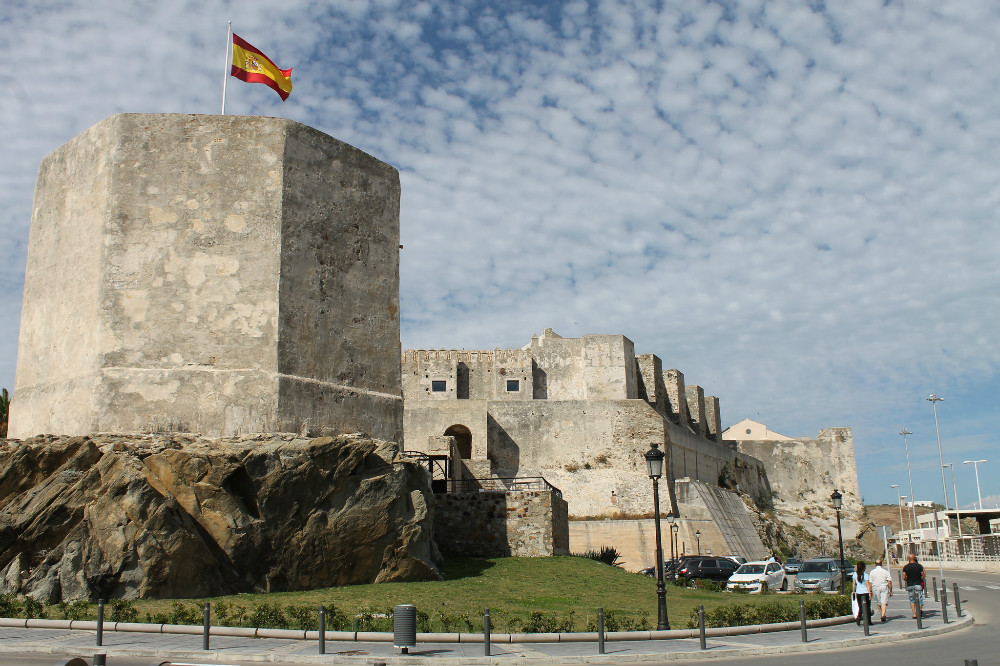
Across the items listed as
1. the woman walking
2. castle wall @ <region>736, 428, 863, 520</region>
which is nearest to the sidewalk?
the woman walking

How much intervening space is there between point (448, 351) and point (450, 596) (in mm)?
28025

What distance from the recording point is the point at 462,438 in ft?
123

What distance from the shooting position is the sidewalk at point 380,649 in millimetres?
9484

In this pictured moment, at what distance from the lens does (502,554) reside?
22.5 m

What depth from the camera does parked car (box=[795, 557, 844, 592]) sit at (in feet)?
70.9

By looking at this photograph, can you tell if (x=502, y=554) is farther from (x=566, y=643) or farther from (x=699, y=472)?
(x=699, y=472)

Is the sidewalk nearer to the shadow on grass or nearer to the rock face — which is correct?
the rock face

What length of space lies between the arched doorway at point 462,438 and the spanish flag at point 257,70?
1946 centimetres

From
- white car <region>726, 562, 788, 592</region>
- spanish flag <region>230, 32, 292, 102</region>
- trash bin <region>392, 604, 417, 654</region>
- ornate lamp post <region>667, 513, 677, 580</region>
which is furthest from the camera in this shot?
ornate lamp post <region>667, 513, 677, 580</region>

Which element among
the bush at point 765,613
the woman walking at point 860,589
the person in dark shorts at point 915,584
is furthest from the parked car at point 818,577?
the woman walking at point 860,589

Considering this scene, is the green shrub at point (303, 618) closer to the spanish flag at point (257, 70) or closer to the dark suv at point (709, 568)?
the spanish flag at point (257, 70)

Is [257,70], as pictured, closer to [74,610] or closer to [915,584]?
[74,610]

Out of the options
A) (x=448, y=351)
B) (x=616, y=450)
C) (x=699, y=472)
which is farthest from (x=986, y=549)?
(x=448, y=351)

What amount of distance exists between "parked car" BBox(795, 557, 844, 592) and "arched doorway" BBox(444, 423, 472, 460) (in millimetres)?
15635
